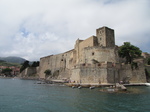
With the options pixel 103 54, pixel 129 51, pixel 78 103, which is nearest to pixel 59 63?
pixel 103 54

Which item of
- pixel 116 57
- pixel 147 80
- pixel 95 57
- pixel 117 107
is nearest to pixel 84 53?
pixel 95 57

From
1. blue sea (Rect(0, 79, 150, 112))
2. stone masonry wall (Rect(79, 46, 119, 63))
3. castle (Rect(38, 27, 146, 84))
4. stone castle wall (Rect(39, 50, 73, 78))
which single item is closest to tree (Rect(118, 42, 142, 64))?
castle (Rect(38, 27, 146, 84))

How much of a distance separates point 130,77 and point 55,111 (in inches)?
822

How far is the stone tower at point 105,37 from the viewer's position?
109 feet

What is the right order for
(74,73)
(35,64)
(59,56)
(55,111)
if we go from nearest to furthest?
(55,111)
(74,73)
(59,56)
(35,64)

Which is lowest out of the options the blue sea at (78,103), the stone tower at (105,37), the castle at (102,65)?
the blue sea at (78,103)

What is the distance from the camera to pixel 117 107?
10594 millimetres

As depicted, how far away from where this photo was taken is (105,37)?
33344 millimetres

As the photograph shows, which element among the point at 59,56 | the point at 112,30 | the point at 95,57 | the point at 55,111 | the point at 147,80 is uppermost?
the point at 112,30

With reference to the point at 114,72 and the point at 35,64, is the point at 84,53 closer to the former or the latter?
the point at 114,72

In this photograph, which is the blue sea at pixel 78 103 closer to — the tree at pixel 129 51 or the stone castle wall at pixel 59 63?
the tree at pixel 129 51

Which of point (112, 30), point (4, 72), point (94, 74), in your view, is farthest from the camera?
point (4, 72)

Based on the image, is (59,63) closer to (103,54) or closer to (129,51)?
(103,54)

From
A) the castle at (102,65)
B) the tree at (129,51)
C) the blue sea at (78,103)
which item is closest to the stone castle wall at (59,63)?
the castle at (102,65)
